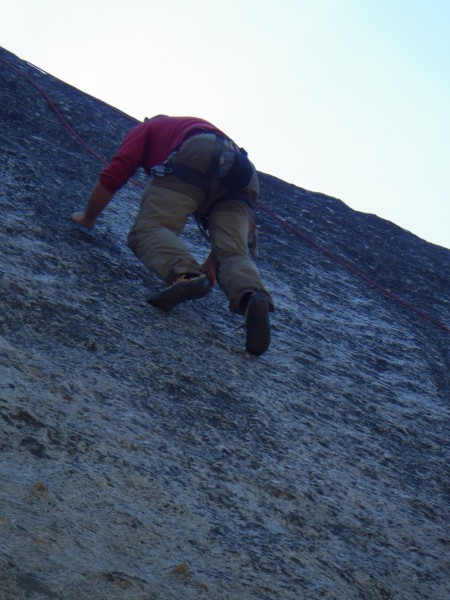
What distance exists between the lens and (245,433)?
3863 mm

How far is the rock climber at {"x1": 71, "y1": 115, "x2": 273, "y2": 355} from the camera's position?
15.4ft

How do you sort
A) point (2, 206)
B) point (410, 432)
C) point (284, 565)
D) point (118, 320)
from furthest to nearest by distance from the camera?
point (2, 206) → point (410, 432) → point (118, 320) → point (284, 565)

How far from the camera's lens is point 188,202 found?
5031mm

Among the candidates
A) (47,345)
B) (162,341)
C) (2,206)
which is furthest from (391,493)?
(2,206)

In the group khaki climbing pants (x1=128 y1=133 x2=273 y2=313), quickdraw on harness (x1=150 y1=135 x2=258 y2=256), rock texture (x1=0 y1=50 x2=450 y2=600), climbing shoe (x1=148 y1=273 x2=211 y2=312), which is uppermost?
quickdraw on harness (x1=150 y1=135 x2=258 y2=256)

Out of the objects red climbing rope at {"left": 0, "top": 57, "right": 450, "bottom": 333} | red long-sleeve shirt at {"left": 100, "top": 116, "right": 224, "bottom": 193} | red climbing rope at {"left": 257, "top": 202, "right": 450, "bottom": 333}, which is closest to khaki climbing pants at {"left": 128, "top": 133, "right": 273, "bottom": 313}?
red long-sleeve shirt at {"left": 100, "top": 116, "right": 224, "bottom": 193}

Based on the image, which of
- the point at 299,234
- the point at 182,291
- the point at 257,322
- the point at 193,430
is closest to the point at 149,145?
the point at 182,291

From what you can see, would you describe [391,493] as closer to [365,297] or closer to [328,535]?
[328,535]

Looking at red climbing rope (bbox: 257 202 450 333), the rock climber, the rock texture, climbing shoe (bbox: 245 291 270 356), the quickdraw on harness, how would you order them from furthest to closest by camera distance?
red climbing rope (bbox: 257 202 450 333) < the quickdraw on harness < the rock climber < climbing shoe (bbox: 245 291 270 356) < the rock texture

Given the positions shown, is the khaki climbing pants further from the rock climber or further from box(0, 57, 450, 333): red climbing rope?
box(0, 57, 450, 333): red climbing rope

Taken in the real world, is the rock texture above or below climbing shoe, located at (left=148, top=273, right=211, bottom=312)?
below

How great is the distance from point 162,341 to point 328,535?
4.39 ft

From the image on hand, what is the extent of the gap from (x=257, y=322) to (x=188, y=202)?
86cm

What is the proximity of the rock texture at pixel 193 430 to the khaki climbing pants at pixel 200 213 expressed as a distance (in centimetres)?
23
